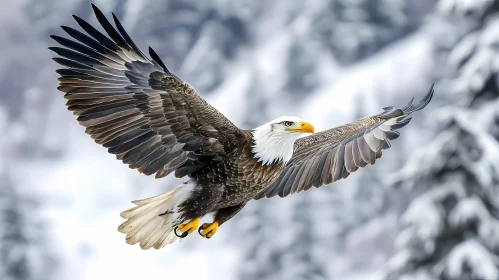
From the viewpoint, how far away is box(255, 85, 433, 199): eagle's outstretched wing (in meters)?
7.30

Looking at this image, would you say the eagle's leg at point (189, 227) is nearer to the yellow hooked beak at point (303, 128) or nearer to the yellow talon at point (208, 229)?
the yellow talon at point (208, 229)

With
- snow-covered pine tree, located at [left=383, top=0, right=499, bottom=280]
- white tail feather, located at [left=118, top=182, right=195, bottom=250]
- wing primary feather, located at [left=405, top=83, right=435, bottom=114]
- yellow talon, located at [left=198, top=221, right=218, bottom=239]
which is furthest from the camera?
snow-covered pine tree, located at [left=383, top=0, right=499, bottom=280]

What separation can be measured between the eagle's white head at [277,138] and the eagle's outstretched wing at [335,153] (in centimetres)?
76

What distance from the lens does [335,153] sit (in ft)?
24.5

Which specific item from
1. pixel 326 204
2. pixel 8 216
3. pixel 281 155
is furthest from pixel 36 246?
pixel 281 155

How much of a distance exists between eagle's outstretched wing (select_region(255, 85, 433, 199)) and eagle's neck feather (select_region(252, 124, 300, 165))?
765 millimetres

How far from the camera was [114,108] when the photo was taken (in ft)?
20.4

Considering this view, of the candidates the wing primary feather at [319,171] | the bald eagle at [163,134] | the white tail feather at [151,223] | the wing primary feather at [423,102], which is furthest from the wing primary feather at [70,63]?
the wing primary feather at [423,102]

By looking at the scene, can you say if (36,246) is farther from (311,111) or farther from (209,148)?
(209,148)

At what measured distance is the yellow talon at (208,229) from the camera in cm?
631

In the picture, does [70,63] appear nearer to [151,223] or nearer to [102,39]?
[102,39]

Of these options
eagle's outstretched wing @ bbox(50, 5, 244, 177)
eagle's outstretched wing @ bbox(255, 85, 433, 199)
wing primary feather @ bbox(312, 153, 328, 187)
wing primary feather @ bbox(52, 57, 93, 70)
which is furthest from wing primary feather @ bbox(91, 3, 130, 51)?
Answer: wing primary feather @ bbox(312, 153, 328, 187)

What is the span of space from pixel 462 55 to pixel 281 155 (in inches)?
281

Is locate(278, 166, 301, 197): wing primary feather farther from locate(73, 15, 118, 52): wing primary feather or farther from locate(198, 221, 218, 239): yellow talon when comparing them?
locate(73, 15, 118, 52): wing primary feather
